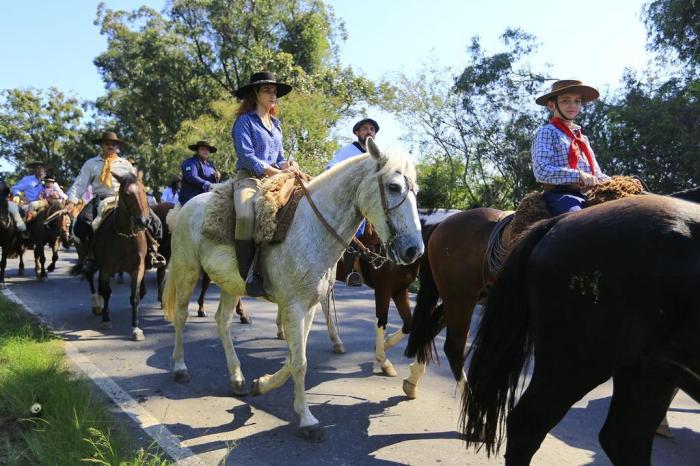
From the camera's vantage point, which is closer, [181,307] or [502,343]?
[502,343]

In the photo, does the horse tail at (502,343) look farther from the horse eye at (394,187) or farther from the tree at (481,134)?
the tree at (481,134)

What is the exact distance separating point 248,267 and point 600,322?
302 cm

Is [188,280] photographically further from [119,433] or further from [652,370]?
[652,370]

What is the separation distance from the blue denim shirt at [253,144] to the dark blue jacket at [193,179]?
366 centimetres

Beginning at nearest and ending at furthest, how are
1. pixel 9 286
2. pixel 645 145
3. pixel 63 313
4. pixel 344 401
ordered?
pixel 344 401 < pixel 63 313 < pixel 9 286 < pixel 645 145

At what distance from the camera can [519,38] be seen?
19.1 meters

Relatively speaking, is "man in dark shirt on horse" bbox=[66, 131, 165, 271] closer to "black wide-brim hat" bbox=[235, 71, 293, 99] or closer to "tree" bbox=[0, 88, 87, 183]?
"black wide-brim hat" bbox=[235, 71, 293, 99]

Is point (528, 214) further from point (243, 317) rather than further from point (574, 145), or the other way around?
point (243, 317)

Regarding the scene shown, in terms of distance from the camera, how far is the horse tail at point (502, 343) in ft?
9.41

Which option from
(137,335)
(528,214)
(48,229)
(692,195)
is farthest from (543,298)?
(48,229)

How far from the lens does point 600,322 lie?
7.93ft

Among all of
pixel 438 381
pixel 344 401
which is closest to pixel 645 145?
pixel 438 381

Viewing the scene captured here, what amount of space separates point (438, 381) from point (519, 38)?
17.0m

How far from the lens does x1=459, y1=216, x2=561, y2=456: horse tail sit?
2.87m
